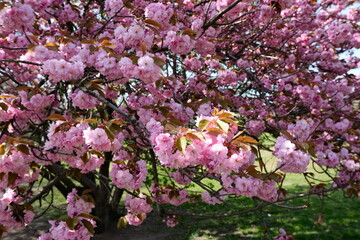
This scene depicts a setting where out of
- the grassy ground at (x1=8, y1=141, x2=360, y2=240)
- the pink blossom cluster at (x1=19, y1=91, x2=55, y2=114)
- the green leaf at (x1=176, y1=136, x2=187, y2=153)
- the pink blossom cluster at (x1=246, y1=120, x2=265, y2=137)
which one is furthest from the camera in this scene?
the grassy ground at (x1=8, y1=141, x2=360, y2=240)

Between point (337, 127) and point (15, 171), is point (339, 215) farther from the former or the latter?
point (15, 171)

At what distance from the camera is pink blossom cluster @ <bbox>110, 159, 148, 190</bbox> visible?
228 cm

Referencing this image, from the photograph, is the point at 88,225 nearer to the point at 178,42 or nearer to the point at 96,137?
the point at 96,137

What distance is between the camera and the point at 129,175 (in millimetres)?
2275

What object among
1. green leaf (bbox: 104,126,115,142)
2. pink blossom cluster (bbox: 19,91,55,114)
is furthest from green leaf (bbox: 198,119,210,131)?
pink blossom cluster (bbox: 19,91,55,114)

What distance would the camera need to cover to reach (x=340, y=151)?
13.4 feet

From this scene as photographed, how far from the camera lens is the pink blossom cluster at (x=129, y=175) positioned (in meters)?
2.28

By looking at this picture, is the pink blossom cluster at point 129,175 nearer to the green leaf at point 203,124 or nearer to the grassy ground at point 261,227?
the green leaf at point 203,124

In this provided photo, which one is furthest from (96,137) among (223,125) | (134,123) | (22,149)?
(223,125)

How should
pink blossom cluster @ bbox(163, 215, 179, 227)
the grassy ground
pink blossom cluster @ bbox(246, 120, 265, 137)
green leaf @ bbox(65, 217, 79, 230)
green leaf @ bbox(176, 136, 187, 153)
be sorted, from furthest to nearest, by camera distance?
the grassy ground, pink blossom cluster @ bbox(163, 215, 179, 227), pink blossom cluster @ bbox(246, 120, 265, 137), green leaf @ bbox(65, 217, 79, 230), green leaf @ bbox(176, 136, 187, 153)

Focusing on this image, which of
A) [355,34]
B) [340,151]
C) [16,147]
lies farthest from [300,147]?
[355,34]

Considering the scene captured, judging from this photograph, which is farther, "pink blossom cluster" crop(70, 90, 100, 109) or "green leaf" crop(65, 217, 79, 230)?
"pink blossom cluster" crop(70, 90, 100, 109)

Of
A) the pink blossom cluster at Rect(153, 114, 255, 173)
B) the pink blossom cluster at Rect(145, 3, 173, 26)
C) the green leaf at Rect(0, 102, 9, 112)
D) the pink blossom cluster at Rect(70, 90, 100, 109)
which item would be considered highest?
the pink blossom cluster at Rect(145, 3, 173, 26)

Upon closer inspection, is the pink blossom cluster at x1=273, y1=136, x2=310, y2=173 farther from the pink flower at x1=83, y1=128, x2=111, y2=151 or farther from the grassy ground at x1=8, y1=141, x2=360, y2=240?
the grassy ground at x1=8, y1=141, x2=360, y2=240
